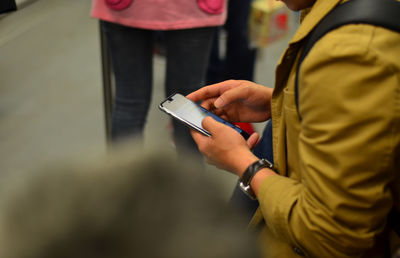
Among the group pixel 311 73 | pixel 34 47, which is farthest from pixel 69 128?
pixel 311 73

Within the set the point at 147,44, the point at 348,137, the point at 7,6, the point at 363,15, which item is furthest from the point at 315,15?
the point at 147,44

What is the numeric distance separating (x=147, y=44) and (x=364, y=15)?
2.97 ft

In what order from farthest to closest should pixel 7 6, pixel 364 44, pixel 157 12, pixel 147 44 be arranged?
1. pixel 147 44
2. pixel 157 12
3. pixel 7 6
4. pixel 364 44

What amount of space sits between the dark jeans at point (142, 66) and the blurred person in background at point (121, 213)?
0.95 meters

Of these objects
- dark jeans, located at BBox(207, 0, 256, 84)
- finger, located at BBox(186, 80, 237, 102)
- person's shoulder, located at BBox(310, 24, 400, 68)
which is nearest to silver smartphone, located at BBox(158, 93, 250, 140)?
finger, located at BBox(186, 80, 237, 102)

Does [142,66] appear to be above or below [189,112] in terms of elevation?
below

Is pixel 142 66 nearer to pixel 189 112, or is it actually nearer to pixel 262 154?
pixel 189 112

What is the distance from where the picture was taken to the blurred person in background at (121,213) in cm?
31

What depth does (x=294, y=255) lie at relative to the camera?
2.46ft

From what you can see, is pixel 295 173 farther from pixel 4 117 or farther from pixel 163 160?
pixel 4 117

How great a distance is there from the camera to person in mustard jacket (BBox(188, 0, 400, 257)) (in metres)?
0.58

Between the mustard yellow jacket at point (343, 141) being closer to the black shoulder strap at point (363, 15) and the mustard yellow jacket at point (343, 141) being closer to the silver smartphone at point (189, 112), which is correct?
the black shoulder strap at point (363, 15)

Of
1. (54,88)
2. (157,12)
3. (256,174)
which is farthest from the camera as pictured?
(54,88)

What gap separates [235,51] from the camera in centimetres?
215
